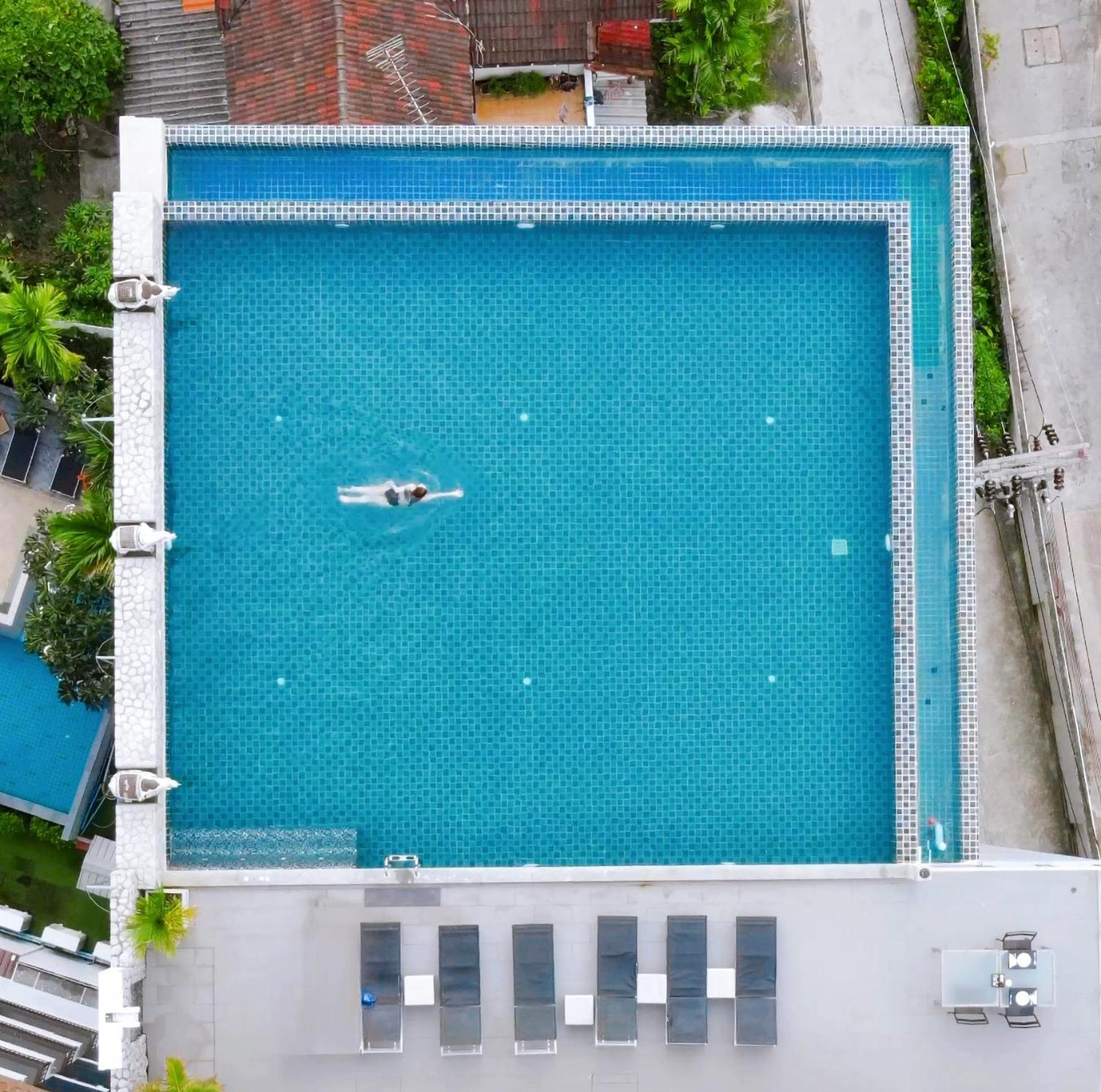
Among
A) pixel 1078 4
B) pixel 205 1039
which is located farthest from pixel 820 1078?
pixel 1078 4

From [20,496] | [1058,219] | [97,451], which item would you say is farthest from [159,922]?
[1058,219]

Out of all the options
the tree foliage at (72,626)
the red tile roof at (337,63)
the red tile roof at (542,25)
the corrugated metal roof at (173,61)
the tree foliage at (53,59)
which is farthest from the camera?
the corrugated metal roof at (173,61)

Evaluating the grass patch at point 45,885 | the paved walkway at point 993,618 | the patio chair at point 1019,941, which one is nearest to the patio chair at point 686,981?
the patio chair at point 1019,941

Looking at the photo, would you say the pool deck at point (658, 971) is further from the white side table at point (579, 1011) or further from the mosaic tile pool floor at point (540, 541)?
the mosaic tile pool floor at point (540, 541)

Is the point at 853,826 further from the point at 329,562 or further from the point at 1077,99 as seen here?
the point at 1077,99

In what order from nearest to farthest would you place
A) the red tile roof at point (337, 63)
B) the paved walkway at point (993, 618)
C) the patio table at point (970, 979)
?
the patio table at point (970, 979), the red tile roof at point (337, 63), the paved walkway at point (993, 618)

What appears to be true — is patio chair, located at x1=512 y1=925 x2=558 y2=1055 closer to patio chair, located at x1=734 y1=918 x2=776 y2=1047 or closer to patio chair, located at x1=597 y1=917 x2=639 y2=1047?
patio chair, located at x1=597 y1=917 x2=639 y2=1047

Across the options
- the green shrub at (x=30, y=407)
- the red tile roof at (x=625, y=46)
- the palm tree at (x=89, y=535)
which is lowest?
the palm tree at (x=89, y=535)

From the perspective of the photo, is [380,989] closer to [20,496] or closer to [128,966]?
[128,966]
